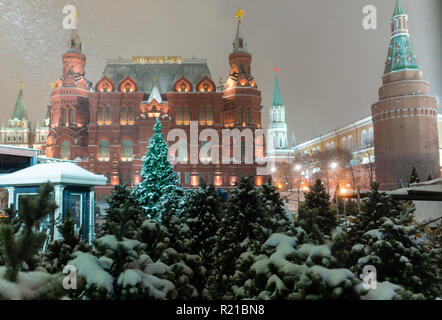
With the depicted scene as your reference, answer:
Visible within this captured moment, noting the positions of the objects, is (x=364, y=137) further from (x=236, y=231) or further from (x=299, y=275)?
(x=299, y=275)

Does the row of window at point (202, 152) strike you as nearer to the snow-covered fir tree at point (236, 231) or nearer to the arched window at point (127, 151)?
the arched window at point (127, 151)

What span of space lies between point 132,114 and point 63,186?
112ft

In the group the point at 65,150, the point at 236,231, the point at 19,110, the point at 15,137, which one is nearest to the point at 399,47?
the point at 236,231

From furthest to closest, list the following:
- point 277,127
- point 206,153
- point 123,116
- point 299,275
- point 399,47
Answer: point 277,127 < point 123,116 < point 206,153 < point 399,47 < point 299,275

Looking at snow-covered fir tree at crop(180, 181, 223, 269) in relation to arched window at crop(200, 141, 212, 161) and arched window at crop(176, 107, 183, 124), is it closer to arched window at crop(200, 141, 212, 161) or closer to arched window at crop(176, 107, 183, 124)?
arched window at crop(200, 141, 212, 161)

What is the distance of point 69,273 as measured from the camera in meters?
3.83

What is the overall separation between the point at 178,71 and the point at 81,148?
714 inches

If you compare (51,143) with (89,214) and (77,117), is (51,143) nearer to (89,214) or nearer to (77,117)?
(77,117)

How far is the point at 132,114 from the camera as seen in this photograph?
147 feet

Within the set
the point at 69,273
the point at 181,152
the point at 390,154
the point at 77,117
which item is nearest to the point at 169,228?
the point at 69,273

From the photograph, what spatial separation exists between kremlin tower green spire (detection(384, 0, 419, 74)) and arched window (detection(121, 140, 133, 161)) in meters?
36.5

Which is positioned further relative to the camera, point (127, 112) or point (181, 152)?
point (127, 112)

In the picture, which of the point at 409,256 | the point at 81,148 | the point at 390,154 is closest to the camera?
the point at 409,256
